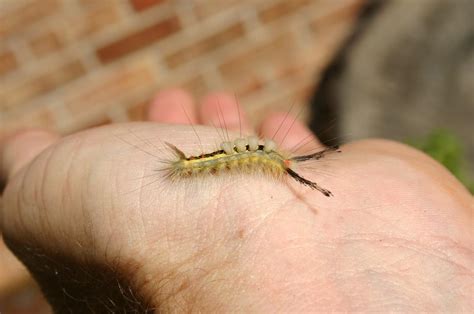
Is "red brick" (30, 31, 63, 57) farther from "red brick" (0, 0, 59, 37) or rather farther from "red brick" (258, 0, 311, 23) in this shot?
"red brick" (258, 0, 311, 23)

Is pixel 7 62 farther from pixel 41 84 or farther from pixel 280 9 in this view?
pixel 280 9

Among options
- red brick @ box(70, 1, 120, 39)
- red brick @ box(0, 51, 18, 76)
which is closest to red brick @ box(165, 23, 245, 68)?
red brick @ box(70, 1, 120, 39)

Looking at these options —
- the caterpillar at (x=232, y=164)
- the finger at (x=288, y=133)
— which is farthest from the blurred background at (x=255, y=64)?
the caterpillar at (x=232, y=164)

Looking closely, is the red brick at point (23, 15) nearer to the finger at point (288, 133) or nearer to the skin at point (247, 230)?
the skin at point (247, 230)

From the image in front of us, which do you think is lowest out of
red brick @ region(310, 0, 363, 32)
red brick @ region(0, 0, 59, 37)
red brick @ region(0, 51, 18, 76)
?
red brick @ region(310, 0, 363, 32)

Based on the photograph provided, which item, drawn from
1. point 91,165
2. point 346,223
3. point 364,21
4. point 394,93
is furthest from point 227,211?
point 364,21

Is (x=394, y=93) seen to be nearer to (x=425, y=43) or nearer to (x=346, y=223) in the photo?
(x=425, y=43)

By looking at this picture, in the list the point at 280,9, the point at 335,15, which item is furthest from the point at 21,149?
the point at 335,15
